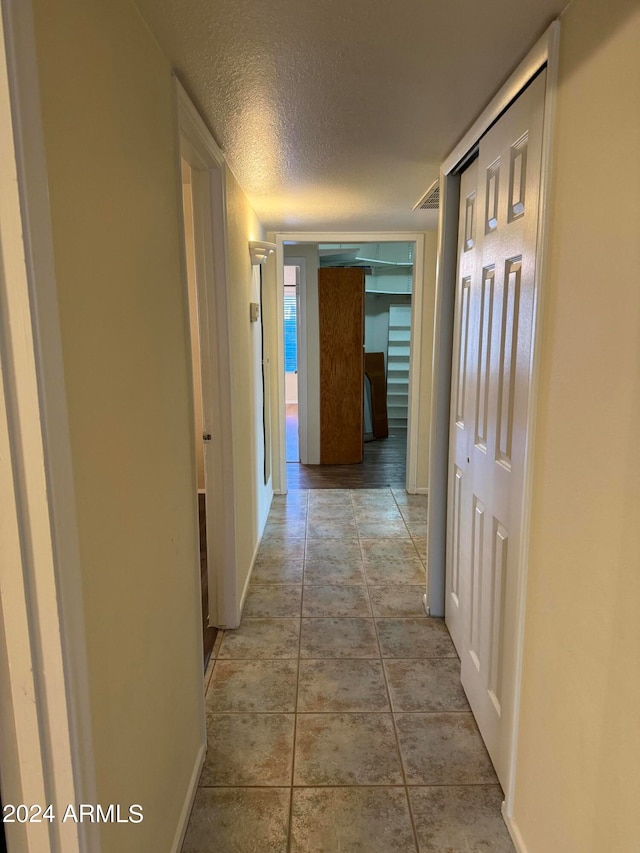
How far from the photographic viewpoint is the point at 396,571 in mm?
3236

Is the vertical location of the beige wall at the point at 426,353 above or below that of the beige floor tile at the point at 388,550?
above

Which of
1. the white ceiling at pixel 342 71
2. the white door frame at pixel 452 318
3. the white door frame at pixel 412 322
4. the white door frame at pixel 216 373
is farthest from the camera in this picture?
the white door frame at pixel 412 322

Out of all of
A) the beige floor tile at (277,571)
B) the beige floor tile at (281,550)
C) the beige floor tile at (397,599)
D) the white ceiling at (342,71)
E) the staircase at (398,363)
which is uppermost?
the white ceiling at (342,71)

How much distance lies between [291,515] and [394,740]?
2368 mm

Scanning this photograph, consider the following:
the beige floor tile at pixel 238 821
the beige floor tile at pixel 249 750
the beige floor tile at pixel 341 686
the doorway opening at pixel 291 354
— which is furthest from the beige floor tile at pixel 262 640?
the doorway opening at pixel 291 354

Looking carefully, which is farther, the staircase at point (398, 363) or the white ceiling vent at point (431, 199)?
the staircase at point (398, 363)

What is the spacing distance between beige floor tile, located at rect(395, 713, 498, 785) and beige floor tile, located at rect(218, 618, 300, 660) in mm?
640

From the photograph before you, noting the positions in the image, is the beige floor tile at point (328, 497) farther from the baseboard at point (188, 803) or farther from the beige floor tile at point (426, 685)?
the baseboard at point (188, 803)

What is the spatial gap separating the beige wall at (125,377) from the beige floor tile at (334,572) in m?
1.55

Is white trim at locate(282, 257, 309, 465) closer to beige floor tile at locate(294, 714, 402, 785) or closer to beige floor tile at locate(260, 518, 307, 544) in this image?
beige floor tile at locate(260, 518, 307, 544)

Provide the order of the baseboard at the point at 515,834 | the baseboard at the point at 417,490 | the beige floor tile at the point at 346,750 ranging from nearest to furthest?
the baseboard at the point at 515,834
the beige floor tile at the point at 346,750
the baseboard at the point at 417,490

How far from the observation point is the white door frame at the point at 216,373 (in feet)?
7.38

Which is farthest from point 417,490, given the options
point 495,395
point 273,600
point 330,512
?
point 495,395

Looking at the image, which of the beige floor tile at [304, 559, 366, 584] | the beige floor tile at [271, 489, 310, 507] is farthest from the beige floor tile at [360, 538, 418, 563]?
the beige floor tile at [271, 489, 310, 507]
